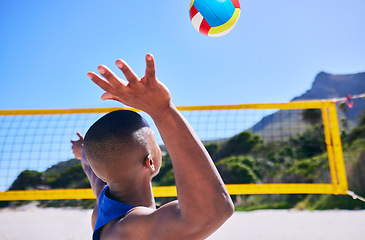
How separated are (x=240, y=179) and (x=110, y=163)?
38.4ft

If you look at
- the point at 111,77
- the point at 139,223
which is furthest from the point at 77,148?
the point at 111,77

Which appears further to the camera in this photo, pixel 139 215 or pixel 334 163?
pixel 334 163

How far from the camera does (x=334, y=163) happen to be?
4000 millimetres

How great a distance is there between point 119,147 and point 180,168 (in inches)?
12.4

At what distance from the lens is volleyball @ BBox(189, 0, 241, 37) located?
311 cm

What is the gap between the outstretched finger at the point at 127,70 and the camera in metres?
0.75

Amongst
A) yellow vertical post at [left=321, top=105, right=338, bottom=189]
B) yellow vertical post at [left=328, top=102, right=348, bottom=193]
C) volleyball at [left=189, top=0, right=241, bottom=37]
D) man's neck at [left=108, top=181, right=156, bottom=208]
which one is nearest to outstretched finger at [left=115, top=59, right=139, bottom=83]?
man's neck at [left=108, top=181, right=156, bottom=208]

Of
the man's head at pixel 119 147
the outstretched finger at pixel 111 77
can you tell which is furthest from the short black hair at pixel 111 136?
the outstretched finger at pixel 111 77

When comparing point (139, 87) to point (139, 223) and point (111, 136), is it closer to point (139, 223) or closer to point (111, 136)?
point (111, 136)

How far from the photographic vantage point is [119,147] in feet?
3.37

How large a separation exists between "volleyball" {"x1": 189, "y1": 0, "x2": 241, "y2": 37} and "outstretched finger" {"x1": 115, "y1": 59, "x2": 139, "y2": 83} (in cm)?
256

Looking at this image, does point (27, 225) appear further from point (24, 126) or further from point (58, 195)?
point (58, 195)

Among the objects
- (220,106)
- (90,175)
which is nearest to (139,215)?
(90,175)

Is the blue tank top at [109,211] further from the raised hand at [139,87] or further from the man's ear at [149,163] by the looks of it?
the raised hand at [139,87]
